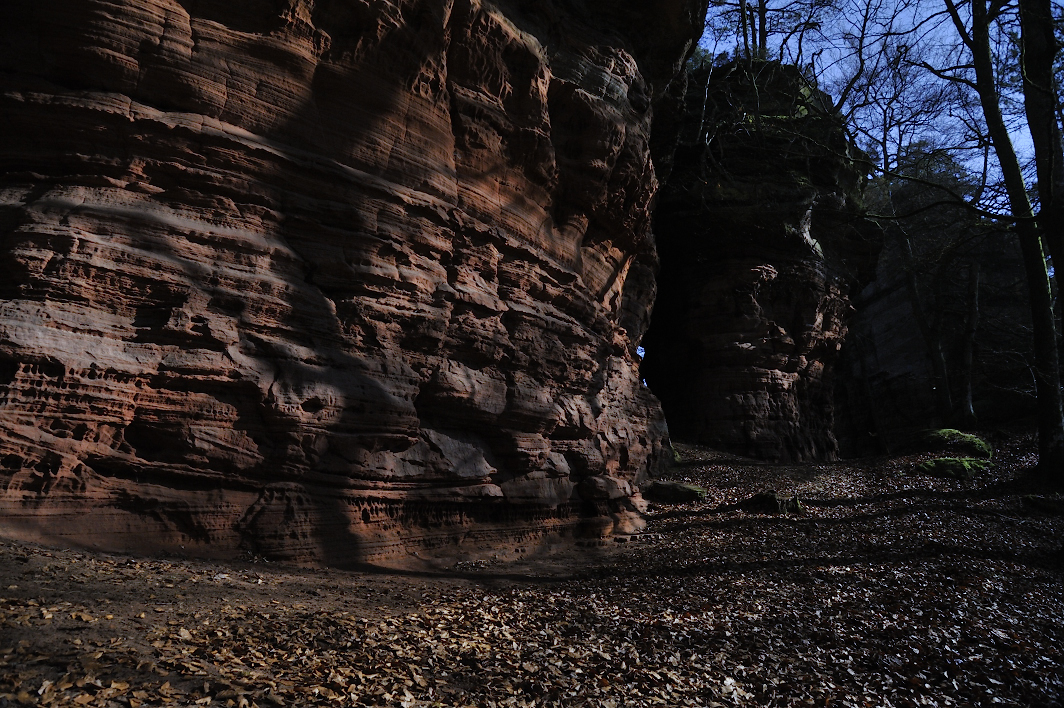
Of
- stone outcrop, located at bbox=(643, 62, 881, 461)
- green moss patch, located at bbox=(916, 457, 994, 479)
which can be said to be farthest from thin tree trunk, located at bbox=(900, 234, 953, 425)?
green moss patch, located at bbox=(916, 457, 994, 479)

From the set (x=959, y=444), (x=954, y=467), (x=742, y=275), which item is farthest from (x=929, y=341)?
(x=954, y=467)

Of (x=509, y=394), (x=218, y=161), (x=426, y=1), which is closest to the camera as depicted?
(x=218, y=161)

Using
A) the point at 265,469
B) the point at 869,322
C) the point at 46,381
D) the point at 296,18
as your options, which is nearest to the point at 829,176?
the point at 869,322

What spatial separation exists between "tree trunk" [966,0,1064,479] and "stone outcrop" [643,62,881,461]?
7.50 metres

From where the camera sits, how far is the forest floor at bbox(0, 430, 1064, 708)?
395 centimetres

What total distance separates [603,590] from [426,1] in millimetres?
8923

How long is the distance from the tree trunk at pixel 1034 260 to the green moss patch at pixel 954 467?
1.41 metres

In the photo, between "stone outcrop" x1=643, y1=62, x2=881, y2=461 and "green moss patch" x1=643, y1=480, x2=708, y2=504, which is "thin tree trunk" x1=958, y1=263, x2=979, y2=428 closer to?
"stone outcrop" x1=643, y1=62, x2=881, y2=461

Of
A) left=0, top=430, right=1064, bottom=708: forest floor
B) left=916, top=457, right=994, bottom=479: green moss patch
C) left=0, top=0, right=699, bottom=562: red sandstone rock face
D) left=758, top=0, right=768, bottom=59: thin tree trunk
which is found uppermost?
left=758, top=0, right=768, bottom=59: thin tree trunk

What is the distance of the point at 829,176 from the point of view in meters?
24.1

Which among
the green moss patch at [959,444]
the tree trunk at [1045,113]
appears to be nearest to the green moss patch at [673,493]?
the tree trunk at [1045,113]

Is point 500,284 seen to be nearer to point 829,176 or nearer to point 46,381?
point 46,381

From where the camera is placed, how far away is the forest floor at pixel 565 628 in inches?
155

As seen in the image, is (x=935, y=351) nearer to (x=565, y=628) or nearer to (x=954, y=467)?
(x=954, y=467)
